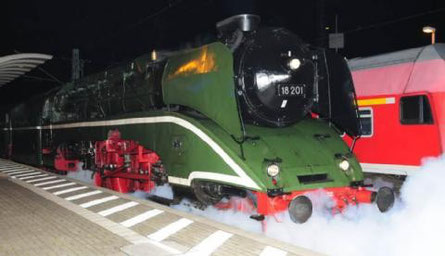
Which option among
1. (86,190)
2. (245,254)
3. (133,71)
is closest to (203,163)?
(245,254)

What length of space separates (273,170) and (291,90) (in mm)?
1461

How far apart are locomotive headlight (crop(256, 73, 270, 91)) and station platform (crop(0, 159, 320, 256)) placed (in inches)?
83.8

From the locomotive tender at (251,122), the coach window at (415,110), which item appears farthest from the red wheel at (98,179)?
the coach window at (415,110)

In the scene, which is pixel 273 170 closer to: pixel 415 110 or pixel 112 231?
pixel 112 231

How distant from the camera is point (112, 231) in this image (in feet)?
19.4

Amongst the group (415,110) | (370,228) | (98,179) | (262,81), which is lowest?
(370,228)

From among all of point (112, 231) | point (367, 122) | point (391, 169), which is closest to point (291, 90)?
point (112, 231)

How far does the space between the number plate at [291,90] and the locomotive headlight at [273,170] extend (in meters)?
1.23

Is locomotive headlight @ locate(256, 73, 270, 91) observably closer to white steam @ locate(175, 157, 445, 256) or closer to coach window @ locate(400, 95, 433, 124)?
white steam @ locate(175, 157, 445, 256)

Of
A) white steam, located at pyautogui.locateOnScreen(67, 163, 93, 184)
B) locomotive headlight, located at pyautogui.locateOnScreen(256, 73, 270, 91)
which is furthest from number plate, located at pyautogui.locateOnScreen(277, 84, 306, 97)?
white steam, located at pyautogui.locateOnScreen(67, 163, 93, 184)

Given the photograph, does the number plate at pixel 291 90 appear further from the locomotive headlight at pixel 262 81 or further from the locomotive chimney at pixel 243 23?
the locomotive chimney at pixel 243 23

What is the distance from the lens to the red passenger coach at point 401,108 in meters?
8.97

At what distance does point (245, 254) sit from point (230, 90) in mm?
2633

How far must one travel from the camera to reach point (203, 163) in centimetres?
681
